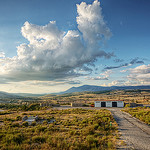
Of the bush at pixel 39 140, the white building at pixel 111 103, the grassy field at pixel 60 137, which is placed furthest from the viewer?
the white building at pixel 111 103

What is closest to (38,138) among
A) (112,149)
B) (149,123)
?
(112,149)

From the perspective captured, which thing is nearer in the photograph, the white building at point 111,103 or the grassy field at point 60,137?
the grassy field at point 60,137

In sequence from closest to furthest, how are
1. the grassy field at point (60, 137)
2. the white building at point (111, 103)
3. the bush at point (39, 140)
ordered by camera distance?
the grassy field at point (60, 137) → the bush at point (39, 140) → the white building at point (111, 103)

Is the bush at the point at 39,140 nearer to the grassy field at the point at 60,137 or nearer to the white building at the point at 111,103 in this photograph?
the grassy field at the point at 60,137

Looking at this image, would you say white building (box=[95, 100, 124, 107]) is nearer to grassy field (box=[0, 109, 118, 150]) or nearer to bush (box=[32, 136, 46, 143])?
grassy field (box=[0, 109, 118, 150])

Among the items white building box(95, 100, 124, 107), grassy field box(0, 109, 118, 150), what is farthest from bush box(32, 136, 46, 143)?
white building box(95, 100, 124, 107)

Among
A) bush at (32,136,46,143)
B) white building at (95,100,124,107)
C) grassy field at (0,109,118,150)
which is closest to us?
grassy field at (0,109,118,150)

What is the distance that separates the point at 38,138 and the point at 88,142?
4.88 m

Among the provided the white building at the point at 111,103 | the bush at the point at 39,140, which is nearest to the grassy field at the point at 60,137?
the bush at the point at 39,140

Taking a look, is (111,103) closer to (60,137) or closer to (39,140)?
(60,137)

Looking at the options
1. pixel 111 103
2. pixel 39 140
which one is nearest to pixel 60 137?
pixel 39 140

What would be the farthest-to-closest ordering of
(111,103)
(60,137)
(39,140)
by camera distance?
(111,103), (60,137), (39,140)

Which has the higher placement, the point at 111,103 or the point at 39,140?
the point at 39,140

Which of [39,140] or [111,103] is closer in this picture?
[39,140]
